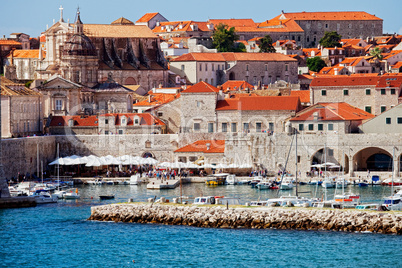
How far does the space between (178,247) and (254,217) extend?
4276 mm

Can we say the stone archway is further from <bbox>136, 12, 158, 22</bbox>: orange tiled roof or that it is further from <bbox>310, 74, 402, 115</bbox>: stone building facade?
<bbox>136, 12, 158, 22</bbox>: orange tiled roof

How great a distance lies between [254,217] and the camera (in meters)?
44.8

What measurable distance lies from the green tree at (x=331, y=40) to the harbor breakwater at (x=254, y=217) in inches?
3035

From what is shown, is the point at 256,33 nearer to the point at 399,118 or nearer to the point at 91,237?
the point at 399,118

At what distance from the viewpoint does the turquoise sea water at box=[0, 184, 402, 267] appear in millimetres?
39906

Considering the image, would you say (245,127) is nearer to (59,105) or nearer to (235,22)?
(59,105)

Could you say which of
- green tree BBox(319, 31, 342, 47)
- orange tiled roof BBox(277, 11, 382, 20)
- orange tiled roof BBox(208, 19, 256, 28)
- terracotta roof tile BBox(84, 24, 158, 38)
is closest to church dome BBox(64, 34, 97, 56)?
terracotta roof tile BBox(84, 24, 158, 38)

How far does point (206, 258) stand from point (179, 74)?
60266mm

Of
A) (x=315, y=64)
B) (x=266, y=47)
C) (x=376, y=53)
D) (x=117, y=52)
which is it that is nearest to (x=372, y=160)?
(x=117, y=52)

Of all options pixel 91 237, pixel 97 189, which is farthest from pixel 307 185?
pixel 91 237

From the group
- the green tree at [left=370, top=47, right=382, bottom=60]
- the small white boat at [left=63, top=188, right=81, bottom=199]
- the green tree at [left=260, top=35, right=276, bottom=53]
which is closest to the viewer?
the small white boat at [left=63, top=188, right=81, bottom=199]

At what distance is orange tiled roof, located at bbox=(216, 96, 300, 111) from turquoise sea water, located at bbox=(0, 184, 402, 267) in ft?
78.7

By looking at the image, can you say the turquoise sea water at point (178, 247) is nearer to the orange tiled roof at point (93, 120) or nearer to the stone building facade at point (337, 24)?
the orange tiled roof at point (93, 120)

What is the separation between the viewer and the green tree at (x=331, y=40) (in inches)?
4781
